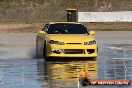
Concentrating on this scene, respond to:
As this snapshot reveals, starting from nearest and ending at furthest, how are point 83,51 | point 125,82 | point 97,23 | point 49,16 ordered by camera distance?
point 125,82, point 83,51, point 97,23, point 49,16

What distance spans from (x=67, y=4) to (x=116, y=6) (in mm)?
5406

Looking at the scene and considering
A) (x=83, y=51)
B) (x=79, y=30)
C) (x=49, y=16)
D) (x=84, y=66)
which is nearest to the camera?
(x=84, y=66)

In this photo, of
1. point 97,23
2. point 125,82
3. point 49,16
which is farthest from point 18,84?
point 49,16

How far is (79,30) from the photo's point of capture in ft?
71.2

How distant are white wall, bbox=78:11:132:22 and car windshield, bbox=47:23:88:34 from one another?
2536 centimetres

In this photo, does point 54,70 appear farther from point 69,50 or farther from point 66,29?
point 66,29

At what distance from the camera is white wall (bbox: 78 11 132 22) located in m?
47.6

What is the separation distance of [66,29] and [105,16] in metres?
26.6

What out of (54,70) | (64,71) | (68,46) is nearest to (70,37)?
(68,46)

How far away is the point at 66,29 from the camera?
71.3 ft

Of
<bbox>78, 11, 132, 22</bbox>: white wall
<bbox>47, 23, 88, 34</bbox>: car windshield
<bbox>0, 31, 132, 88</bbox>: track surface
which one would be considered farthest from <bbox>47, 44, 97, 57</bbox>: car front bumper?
<bbox>78, 11, 132, 22</bbox>: white wall

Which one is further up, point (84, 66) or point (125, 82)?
point (125, 82)

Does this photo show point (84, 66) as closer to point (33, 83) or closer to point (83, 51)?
point (83, 51)

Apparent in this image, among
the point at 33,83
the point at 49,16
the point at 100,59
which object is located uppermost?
the point at 33,83
